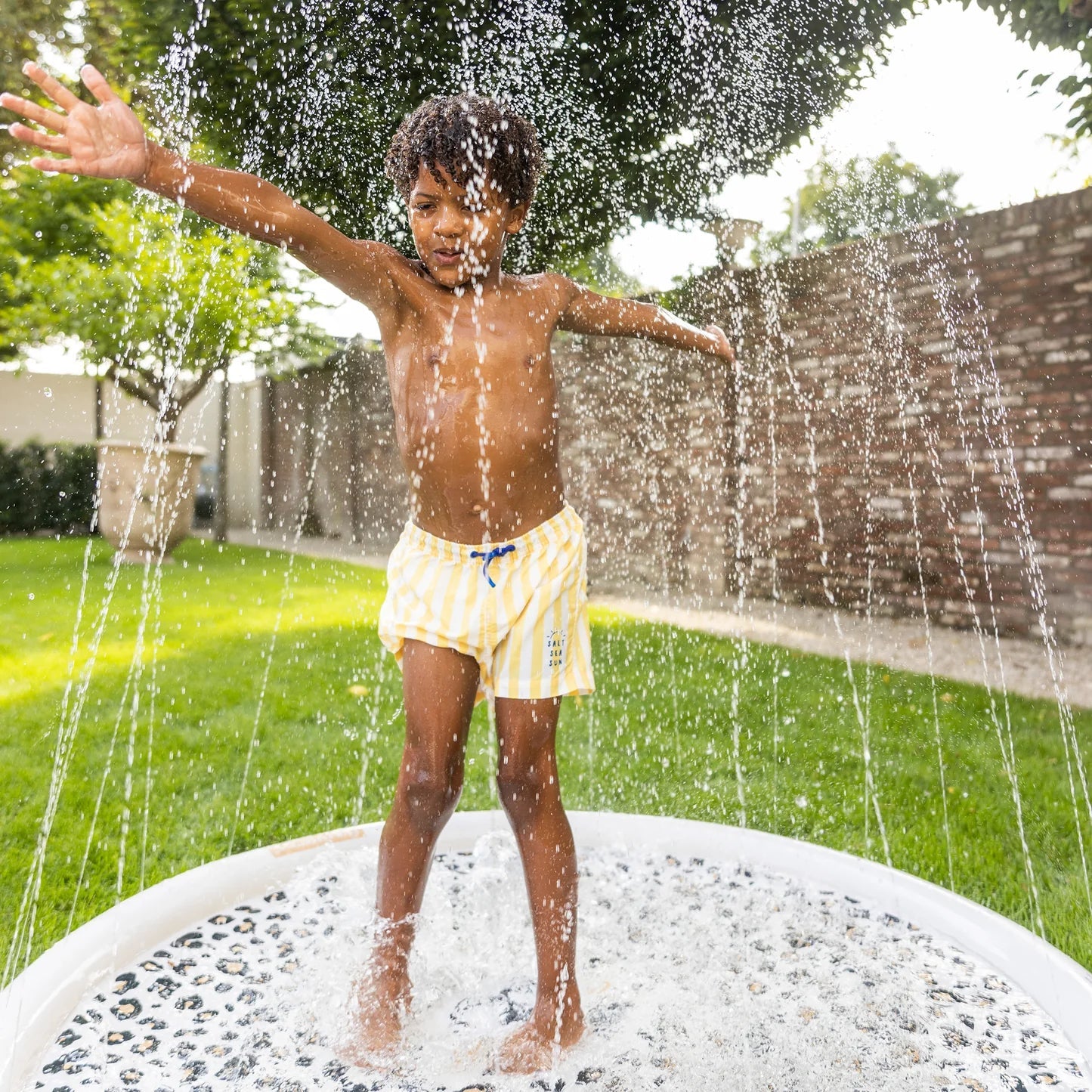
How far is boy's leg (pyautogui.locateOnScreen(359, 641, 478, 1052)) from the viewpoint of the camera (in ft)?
5.61

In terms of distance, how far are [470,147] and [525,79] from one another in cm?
403

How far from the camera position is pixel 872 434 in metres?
6.88

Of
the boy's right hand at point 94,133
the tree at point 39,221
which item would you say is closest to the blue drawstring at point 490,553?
the boy's right hand at point 94,133

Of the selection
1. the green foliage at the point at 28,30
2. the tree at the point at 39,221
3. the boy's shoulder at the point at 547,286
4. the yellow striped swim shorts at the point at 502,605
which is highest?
the green foliage at the point at 28,30

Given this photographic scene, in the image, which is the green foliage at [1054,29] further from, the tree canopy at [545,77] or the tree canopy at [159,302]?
the tree canopy at [159,302]

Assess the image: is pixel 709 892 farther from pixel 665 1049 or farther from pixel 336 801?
pixel 336 801

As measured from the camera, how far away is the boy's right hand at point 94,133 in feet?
4.54

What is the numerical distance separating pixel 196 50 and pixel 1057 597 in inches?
237

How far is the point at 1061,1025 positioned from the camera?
1727 mm

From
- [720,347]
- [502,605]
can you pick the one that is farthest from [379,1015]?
[720,347]

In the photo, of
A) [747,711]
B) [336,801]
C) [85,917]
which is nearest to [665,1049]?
[85,917]

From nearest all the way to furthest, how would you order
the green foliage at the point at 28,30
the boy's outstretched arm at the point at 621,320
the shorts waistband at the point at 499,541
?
the shorts waistband at the point at 499,541 < the boy's outstretched arm at the point at 621,320 < the green foliage at the point at 28,30

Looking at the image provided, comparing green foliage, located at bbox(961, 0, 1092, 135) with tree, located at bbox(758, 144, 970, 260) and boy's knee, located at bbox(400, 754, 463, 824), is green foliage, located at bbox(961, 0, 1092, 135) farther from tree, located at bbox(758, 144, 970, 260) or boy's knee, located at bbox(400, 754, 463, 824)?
boy's knee, located at bbox(400, 754, 463, 824)

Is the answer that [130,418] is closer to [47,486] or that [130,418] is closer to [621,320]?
[47,486]
